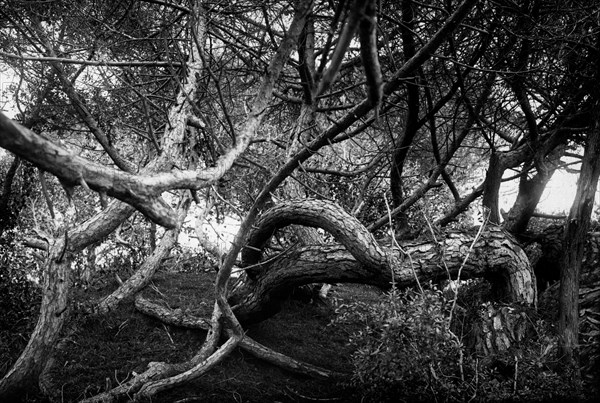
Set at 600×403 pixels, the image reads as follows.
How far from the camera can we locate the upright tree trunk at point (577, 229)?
14.9ft

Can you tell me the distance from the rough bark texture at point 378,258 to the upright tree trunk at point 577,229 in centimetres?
A: 32

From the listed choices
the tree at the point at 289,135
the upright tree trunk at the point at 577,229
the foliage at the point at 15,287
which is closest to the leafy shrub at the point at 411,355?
the tree at the point at 289,135

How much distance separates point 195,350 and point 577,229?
4.64 m

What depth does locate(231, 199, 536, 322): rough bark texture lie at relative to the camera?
454 cm

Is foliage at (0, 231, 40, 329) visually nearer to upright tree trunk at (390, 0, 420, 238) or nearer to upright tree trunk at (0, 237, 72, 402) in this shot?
upright tree trunk at (0, 237, 72, 402)

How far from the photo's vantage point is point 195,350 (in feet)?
17.3

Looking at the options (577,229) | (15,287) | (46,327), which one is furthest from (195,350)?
(577,229)

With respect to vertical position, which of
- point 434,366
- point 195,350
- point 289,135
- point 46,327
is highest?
point 289,135

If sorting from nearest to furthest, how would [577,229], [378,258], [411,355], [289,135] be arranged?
1. [411,355]
2. [378,258]
3. [577,229]
4. [289,135]

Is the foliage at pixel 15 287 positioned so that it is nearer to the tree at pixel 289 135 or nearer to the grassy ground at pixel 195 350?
the grassy ground at pixel 195 350

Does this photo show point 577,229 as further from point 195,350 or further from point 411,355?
point 195,350

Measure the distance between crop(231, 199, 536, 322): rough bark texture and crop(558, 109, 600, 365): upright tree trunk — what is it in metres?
0.32

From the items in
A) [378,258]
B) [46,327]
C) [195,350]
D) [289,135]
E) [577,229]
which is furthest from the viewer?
[289,135]

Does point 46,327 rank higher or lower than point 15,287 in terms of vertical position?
lower
